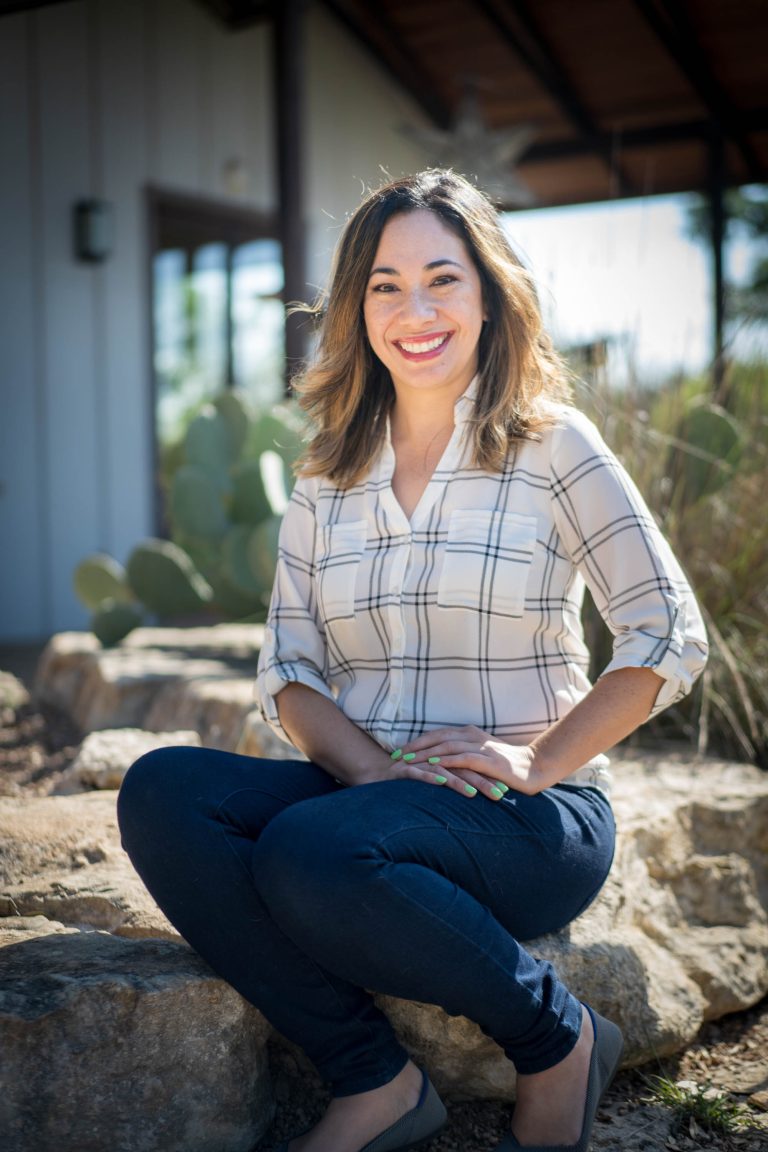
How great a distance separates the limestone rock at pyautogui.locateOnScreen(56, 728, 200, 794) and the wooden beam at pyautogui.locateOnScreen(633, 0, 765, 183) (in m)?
4.24

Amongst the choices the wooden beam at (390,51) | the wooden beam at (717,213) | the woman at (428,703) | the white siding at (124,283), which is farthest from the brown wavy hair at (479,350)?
the wooden beam at (390,51)

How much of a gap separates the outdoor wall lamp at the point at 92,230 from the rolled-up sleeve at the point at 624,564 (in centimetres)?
413

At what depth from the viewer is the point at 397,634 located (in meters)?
1.65

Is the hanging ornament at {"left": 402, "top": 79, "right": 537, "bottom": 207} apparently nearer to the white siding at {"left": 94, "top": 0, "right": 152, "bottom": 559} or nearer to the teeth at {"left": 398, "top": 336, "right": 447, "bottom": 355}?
the white siding at {"left": 94, "top": 0, "right": 152, "bottom": 559}

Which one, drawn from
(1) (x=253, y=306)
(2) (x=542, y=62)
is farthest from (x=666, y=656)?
(1) (x=253, y=306)

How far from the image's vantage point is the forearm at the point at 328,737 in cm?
159

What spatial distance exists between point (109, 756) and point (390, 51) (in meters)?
5.18

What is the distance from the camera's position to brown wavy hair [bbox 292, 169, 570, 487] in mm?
1667

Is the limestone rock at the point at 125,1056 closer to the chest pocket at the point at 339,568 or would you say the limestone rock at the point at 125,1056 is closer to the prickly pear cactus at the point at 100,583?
the chest pocket at the point at 339,568

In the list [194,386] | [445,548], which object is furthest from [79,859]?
[194,386]

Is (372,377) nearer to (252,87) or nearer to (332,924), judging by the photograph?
(332,924)

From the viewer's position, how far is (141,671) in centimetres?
334

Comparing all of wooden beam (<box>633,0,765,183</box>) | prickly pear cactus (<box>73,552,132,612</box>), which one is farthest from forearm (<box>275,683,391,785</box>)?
wooden beam (<box>633,0,765,183</box>)

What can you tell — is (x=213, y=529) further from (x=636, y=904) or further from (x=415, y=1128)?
(x=415, y=1128)
